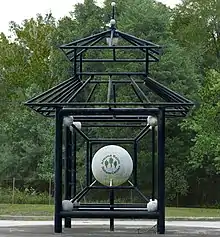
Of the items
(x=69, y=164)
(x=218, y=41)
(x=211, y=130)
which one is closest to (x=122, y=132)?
(x=211, y=130)

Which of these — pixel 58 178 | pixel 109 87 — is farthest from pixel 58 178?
pixel 109 87

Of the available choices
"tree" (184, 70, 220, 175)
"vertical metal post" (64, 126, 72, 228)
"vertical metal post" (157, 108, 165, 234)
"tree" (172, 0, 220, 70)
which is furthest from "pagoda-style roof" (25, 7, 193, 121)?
"tree" (172, 0, 220, 70)

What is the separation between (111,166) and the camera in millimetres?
15961

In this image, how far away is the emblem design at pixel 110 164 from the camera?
15914mm

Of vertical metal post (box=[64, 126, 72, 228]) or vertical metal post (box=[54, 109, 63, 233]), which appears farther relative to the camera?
vertical metal post (box=[64, 126, 72, 228])

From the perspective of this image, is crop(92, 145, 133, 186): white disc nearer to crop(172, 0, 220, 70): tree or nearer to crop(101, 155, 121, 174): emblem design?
crop(101, 155, 121, 174): emblem design

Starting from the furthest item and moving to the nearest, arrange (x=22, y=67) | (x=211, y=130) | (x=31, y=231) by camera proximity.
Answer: (x=22, y=67)
(x=211, y=130)
(x=31, y=231)

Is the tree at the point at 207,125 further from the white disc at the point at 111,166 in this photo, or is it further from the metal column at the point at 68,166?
the white disc at the point at 111,166

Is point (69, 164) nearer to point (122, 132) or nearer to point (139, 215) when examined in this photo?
point (139, 215)

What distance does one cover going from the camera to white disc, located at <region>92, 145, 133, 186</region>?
15.9 metres

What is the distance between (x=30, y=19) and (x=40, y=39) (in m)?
2.44

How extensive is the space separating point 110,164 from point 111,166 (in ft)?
Answer: 0.15

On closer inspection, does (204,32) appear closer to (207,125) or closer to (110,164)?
(207,125)

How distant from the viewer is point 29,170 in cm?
4200
